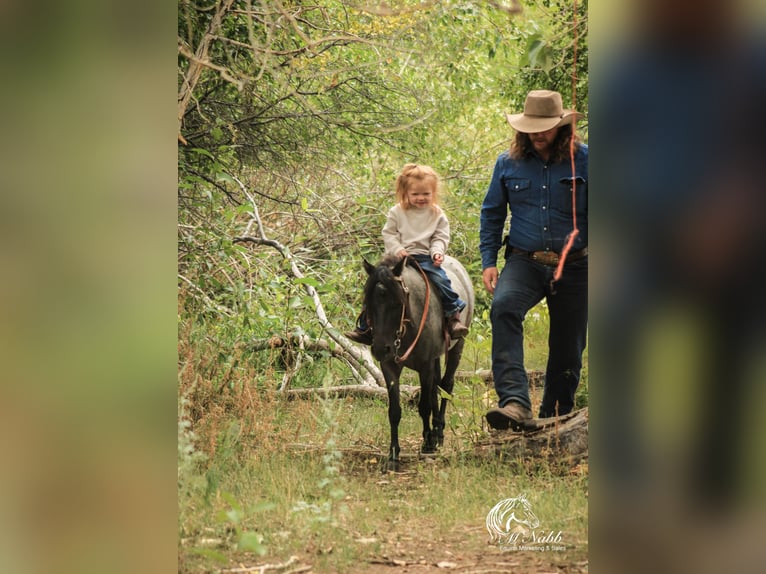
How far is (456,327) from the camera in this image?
5.12 metres

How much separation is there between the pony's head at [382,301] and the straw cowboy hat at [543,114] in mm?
1122

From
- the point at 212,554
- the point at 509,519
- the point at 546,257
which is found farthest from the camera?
the point at 546,257

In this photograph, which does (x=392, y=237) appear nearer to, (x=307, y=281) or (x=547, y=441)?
(x=307, y=281)

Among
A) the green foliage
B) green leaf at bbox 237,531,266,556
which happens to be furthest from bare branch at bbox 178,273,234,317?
green leaf at bbox 237,531,266,556

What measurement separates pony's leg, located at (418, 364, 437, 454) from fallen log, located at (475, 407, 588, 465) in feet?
0.94

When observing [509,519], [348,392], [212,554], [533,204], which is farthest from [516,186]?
[212,554]

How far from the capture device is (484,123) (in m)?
4.77

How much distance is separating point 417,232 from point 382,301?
482 millimetres

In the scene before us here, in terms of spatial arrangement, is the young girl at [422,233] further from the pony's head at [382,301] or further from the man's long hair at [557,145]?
the man's long hair at [557,145]

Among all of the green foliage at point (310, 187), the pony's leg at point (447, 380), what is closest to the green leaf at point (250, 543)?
the green foliage at point (310, 187)

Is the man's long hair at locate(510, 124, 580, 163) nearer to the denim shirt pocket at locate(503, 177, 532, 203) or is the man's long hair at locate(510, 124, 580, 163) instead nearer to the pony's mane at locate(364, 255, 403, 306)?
the denim shirt pocket at locate(503, 177, 532, 203)
